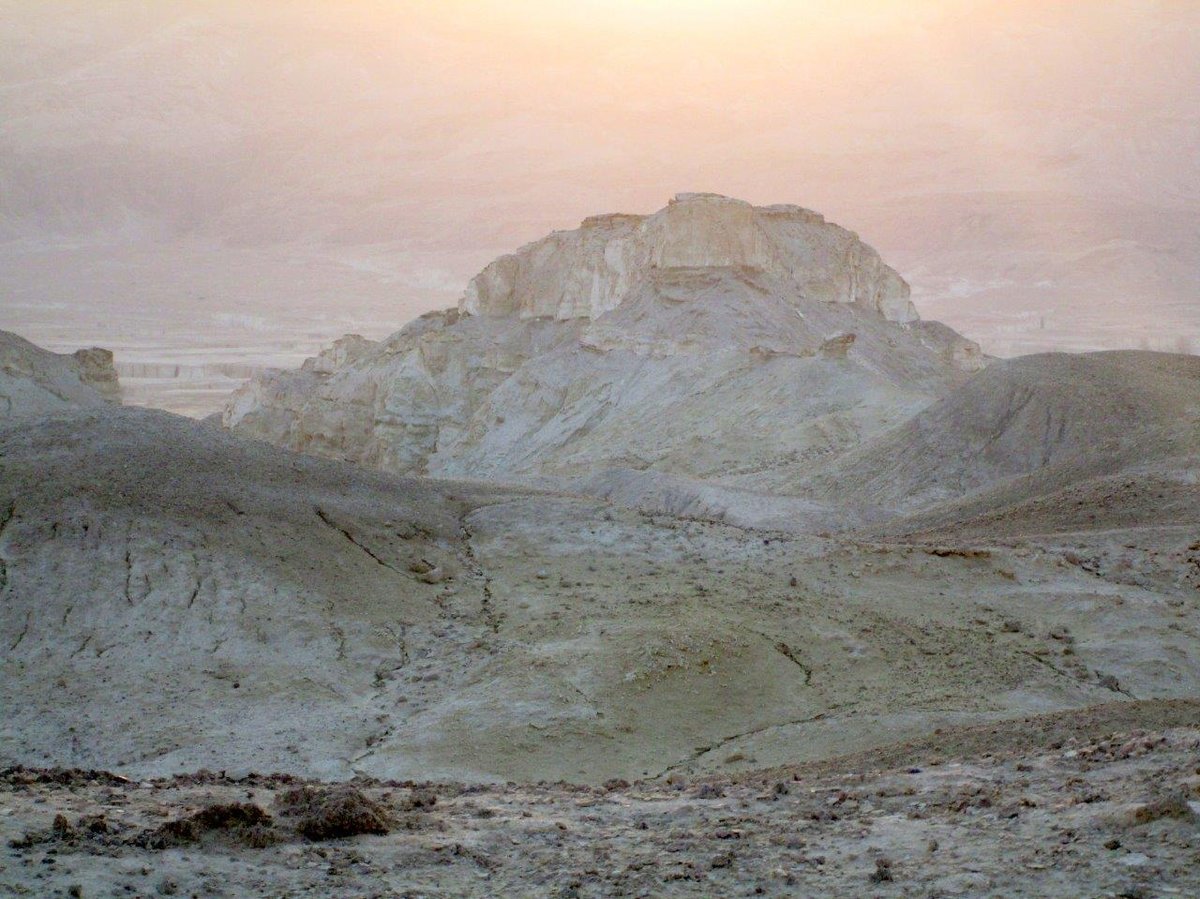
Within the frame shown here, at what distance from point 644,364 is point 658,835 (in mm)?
43820

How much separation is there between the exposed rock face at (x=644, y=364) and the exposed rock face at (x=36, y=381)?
11.8 meters

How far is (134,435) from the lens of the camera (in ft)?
50.3

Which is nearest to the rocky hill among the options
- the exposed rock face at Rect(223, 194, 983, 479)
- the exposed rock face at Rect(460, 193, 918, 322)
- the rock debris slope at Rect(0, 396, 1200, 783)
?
the rock debris slope at Rect(0, 396, 1200, 783)

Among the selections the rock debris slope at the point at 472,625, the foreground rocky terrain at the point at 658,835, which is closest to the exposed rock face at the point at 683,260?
the rock debris slope at the point at 472,625

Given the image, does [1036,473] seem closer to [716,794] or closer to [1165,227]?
[716,794]

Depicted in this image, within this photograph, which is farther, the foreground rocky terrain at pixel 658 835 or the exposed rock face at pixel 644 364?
the exposed rock face at pixel 644 364

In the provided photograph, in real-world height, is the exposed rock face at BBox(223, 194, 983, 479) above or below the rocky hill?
above

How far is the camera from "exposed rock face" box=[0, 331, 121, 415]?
134 ft

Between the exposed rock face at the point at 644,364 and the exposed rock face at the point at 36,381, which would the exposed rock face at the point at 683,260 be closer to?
the exposed rock face at the point at 644,364

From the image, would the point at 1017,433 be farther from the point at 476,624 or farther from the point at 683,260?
the point at 683,260

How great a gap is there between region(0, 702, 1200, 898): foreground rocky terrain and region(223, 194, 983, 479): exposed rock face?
91.9 feet

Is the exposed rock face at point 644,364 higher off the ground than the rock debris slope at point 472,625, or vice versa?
the exposed rock face at point 644,364

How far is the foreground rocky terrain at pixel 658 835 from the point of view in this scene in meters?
5.81

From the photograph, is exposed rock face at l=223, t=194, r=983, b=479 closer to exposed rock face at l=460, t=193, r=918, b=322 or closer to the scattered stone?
exposed rock face at l=460, t=193, r=918, b=322
